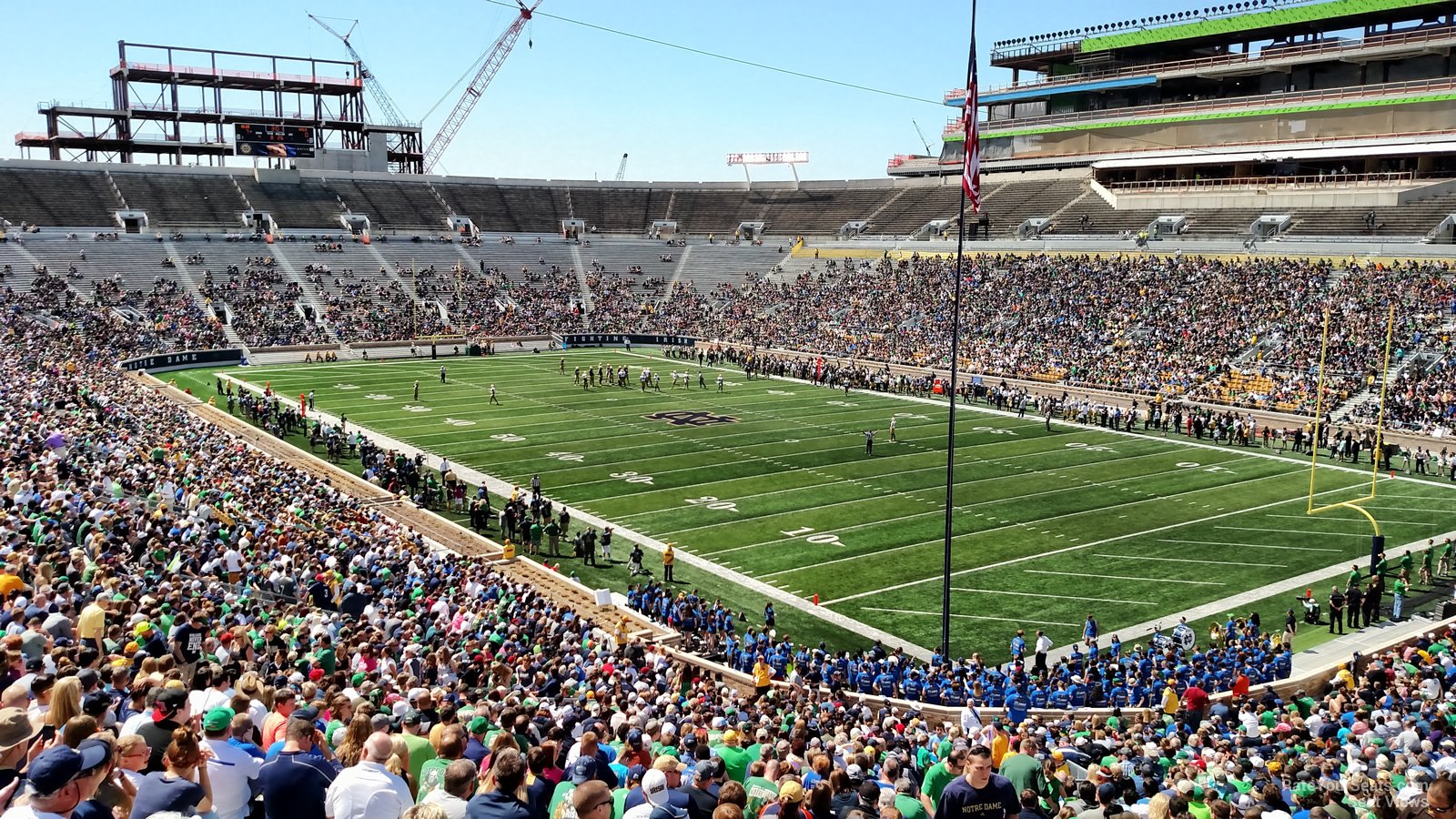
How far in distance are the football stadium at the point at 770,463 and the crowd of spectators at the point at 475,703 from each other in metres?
0.06

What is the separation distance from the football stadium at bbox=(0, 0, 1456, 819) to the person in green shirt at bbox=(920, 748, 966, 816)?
0.08 metres

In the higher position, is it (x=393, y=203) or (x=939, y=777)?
(x=393, y=203)

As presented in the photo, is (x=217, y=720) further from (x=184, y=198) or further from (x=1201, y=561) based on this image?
(x=184, y=198)

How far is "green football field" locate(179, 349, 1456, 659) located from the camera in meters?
22.5

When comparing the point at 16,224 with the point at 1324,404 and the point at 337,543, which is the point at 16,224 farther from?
the point at 1324,404

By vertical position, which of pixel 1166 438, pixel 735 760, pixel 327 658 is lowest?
pixel 1166 438

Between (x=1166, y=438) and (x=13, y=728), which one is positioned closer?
(x=13, y=728)

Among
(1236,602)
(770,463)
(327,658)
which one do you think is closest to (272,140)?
(770,463)

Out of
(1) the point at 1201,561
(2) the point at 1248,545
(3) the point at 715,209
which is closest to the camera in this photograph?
(1) the point at 1201,561

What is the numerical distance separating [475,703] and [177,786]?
186 inches

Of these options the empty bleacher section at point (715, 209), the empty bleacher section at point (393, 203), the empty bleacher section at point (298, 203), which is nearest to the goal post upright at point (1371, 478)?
the empty bleacher section at point (715, 209)

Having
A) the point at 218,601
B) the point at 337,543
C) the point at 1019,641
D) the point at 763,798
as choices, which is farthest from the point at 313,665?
A: the point at 1019,641

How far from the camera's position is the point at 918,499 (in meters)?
29.7

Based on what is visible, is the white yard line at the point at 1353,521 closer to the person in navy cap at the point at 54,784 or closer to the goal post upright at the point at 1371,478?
the goal post upright at the point at 1371,478
